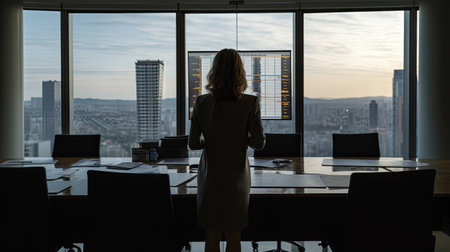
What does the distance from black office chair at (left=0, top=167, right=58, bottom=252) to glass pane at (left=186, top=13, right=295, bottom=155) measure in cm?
311

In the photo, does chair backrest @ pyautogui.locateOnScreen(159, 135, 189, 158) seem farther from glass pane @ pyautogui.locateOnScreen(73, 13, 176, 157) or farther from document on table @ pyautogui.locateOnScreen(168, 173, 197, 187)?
glass pane @ pyautogui.locateOnScreen(73, 13, 176, 157)

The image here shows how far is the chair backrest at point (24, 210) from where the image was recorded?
195 cm

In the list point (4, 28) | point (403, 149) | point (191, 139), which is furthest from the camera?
point (403, 149)

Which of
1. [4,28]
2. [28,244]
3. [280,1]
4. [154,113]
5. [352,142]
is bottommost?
[28,244]

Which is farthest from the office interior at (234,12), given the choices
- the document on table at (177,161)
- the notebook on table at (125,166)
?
the notebook on table at (125,166)

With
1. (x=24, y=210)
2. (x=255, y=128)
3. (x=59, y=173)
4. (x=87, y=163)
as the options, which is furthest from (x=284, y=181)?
(x=87, y=163)

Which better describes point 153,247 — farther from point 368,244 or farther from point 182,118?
point 182,118

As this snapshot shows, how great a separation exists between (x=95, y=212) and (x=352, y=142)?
8.77 feet

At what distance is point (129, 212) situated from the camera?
1832 mm

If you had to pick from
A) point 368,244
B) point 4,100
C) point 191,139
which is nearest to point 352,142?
point 368,244

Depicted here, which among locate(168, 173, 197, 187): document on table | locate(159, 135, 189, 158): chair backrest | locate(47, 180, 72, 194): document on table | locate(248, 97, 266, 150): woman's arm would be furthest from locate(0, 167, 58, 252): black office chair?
locate(159, 135, 189, 158): chair backrest

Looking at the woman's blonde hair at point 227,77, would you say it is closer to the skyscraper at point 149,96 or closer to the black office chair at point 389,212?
the black office chair at point 389,212

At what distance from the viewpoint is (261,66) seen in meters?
5.08

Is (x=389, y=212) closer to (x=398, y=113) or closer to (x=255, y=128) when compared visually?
(x=255, y=128)
